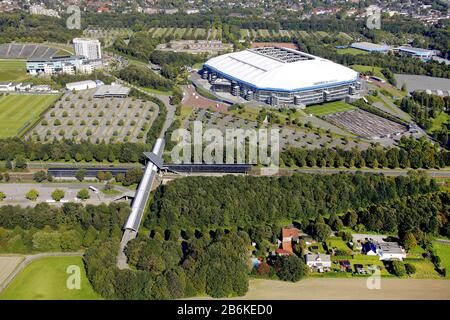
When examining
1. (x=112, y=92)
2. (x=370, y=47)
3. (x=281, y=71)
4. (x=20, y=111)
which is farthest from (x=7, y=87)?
(x=370, y=47)

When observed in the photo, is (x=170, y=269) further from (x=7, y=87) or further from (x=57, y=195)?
(x=7, y=87)

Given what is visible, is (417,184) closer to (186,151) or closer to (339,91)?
(186,151)

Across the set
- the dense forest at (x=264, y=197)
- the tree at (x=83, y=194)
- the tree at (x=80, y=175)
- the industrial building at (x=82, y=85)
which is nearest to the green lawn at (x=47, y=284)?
the dense forest at (x=264, y=197)

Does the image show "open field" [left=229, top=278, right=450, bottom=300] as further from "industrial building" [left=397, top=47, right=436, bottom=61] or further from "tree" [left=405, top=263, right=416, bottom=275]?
"industrial building" [left=397, top=47, right=436, bottom=61]

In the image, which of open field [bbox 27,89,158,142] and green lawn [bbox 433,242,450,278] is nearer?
green lawn [bbox 433,242,450,278]

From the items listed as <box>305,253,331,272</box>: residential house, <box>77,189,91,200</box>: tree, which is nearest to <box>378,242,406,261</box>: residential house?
<box>305,253,331,272</box>: residential house

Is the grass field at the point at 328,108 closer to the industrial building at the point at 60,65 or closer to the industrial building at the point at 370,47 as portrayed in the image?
the industrial building at the point at 370,47
